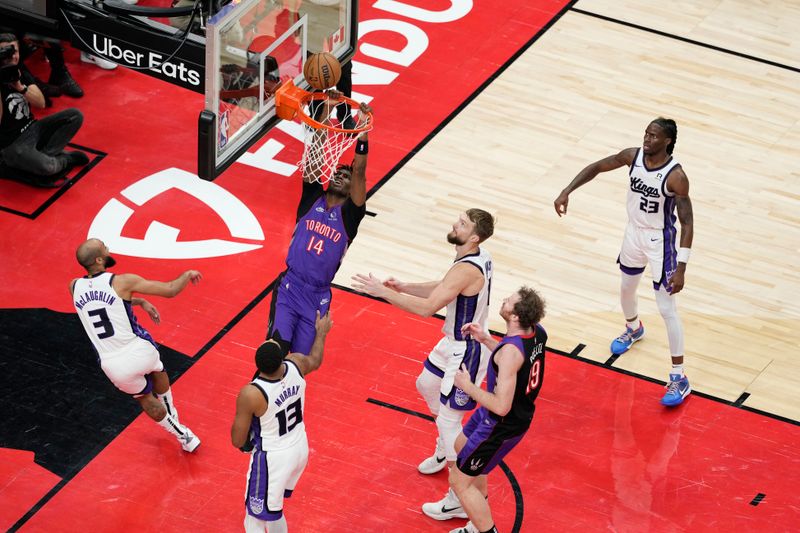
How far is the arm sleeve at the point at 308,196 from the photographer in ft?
28.0

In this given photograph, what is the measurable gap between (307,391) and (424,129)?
3.72 metres

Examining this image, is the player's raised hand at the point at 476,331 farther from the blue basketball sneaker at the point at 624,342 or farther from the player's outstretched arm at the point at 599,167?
the blue basketball sneaker at the point at 624,342

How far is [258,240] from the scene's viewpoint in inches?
416

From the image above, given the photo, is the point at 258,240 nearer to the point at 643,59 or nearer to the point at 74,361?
the point at 74,361

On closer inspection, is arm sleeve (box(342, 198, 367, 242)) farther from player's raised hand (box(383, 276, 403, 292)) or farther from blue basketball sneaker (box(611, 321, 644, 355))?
blue basketball sneaker (box(611, 321, 644, 355))

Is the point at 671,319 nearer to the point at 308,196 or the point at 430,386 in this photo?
the point at 430,386

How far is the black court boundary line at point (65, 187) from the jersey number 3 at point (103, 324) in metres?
3.00

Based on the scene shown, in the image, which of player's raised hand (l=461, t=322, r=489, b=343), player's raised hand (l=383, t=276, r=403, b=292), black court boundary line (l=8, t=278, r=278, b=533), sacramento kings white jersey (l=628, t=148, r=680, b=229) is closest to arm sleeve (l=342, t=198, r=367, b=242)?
player's raised hand (l=383, t=276, r=403, b=292)

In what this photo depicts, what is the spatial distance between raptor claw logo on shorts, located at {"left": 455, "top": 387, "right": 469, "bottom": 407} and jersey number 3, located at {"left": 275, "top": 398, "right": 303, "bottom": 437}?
1112 mm

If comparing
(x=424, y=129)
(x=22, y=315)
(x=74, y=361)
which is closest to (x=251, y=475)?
(x=74, y=361)

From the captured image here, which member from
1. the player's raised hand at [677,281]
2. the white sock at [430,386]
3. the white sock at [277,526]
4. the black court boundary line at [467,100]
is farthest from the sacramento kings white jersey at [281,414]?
the black court boundary line at [467,100]

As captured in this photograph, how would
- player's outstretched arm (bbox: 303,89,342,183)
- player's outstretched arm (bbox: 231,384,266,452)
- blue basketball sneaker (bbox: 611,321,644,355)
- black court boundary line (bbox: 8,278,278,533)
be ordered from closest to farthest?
player's outstretched arm (bbox: 231,384,266,452), black court boundary line (bbox: 8,278,278,533), player's outstretched arm (bbox: 303,89,342,183), blue basketball sneaker (bbox: 611,321,644,355)

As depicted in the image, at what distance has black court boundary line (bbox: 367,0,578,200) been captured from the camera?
37.4 feet

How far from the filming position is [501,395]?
283 inches
